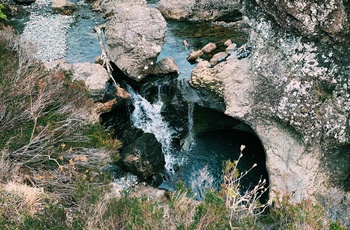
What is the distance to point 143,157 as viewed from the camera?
50.8 ft

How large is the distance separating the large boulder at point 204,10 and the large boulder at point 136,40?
155 inches

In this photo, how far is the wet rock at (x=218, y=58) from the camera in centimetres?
1934

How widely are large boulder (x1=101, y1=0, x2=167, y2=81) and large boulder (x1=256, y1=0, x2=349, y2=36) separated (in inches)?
277

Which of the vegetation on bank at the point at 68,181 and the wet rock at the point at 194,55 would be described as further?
the wet rock at the point at 194,55

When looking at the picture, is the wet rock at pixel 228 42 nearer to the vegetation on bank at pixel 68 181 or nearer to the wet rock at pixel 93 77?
the wet rock at pixel 93 77

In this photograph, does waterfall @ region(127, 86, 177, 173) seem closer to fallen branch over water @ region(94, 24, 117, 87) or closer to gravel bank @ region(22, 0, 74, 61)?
fallen branch over water @ region(94, 24, 117, 87)

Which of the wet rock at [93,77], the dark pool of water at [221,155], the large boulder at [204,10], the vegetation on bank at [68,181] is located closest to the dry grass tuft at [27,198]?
the vegetation on bank at [68,181]

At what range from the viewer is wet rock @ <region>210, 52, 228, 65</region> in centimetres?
1934

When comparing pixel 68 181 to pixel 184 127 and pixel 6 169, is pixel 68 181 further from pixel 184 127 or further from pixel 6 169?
pixel 184 127

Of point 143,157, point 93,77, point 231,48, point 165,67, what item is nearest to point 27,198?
point 143,157

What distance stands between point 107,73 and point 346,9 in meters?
9.54

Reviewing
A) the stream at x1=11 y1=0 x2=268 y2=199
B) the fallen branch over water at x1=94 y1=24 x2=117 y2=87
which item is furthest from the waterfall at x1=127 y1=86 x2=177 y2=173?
the fallen branch over water at x1=94 y1=24 x2=117 y2=87

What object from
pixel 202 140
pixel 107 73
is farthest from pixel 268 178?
pixel 107 73

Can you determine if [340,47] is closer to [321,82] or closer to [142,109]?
[321,82]
